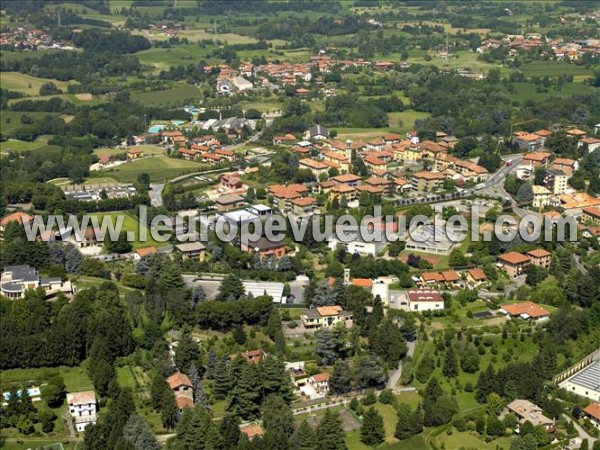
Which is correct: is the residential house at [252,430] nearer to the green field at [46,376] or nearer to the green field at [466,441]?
the green field at [466,441]

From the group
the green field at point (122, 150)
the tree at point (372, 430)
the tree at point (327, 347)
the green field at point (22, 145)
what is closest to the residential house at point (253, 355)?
the tree at point (327, 347)

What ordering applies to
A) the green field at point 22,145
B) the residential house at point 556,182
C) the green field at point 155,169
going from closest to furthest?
the residential house at point 556,182
the green field at point 155,169
the green field at point 22,145

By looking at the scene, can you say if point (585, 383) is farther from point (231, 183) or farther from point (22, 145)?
point (22, 145)

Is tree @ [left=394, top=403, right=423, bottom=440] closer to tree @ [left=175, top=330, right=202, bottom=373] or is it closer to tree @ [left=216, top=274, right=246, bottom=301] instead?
tree @ [left=175, top=330, right=202, bottom=373]

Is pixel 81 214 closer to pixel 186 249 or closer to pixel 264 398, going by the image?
pixel 186 249

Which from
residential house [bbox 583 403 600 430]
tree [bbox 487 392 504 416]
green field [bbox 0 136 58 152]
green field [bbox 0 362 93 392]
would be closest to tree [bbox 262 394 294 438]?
tree [bbox 487 392 504 416]

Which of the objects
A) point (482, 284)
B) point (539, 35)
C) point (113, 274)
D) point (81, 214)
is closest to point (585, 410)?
point (482, 284)
